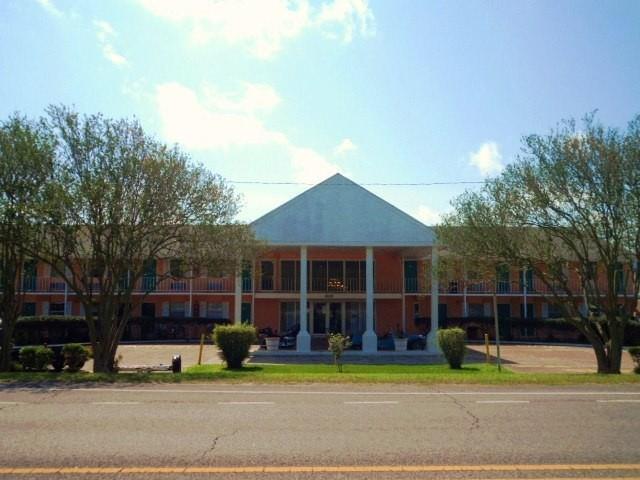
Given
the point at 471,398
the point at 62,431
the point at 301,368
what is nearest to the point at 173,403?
the point at 62,431

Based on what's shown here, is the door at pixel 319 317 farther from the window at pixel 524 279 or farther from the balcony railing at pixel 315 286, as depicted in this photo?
the window at pixel 524 279

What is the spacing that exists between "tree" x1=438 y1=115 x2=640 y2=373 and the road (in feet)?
25.8

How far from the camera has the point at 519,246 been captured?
62.4 ft

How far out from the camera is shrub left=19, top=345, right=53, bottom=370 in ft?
60.0

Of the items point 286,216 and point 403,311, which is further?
point 403,311

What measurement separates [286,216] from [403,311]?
11.7 metres

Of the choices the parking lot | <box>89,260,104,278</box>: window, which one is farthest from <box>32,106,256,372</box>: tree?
the parking lot

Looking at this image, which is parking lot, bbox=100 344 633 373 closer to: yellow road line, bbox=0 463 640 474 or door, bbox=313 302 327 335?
door, bbox=313 302 327 335

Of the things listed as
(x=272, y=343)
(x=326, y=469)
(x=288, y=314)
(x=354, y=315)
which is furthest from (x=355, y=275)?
(x=326, y=469)

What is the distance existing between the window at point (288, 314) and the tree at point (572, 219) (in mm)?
18089

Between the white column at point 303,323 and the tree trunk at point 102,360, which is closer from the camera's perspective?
the tree trunk at point 102,360

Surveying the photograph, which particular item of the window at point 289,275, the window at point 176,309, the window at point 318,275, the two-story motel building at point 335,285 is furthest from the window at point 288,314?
the window at point 176,309

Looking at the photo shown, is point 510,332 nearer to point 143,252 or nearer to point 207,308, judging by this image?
point 207,308

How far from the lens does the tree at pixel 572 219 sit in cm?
1714
